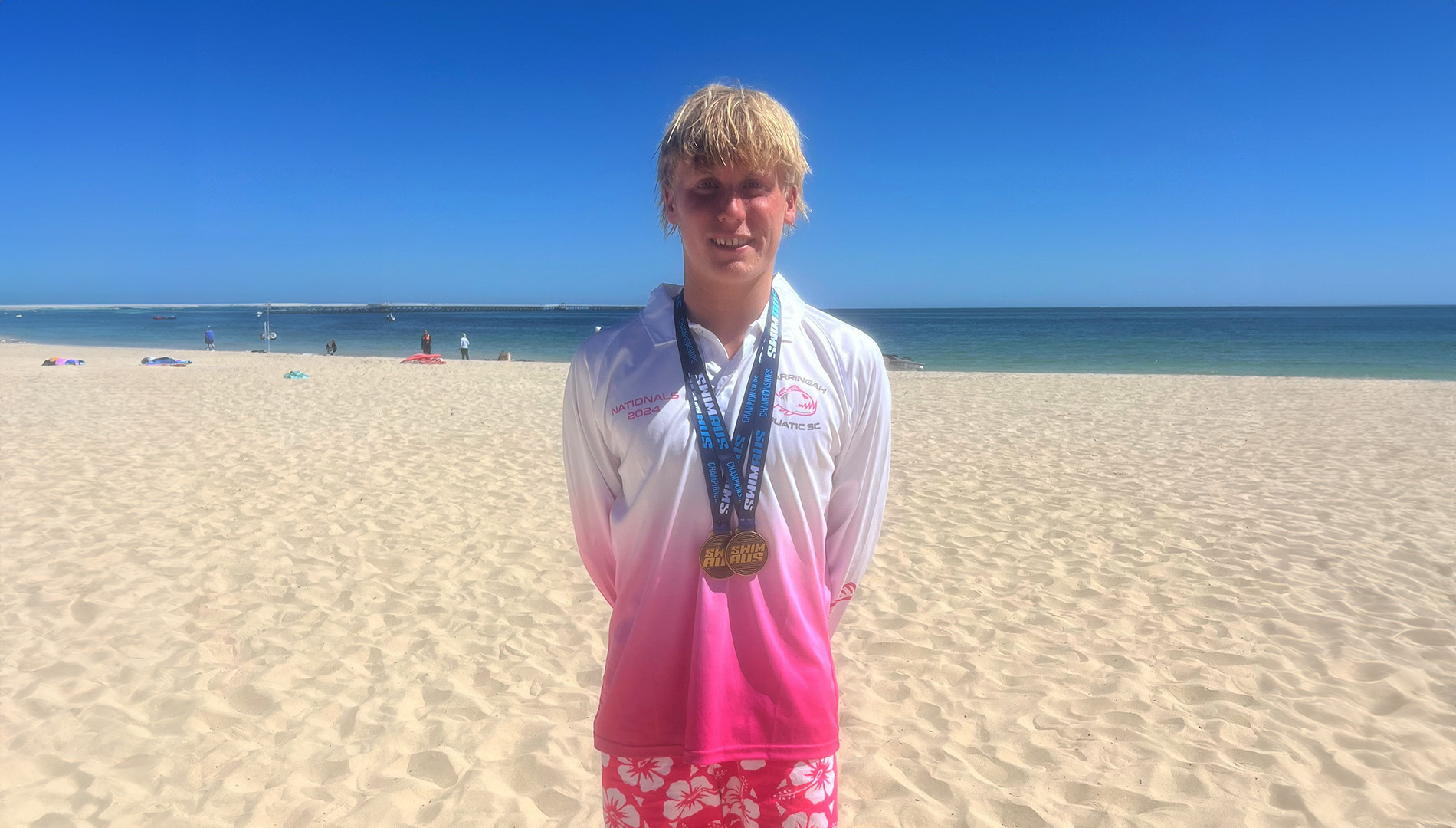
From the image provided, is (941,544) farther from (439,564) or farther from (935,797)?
(439,564)

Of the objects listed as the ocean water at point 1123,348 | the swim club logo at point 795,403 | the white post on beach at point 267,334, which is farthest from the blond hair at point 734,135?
the white post on beach at point 267,334

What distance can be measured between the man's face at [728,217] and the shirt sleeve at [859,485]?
13.3 inches

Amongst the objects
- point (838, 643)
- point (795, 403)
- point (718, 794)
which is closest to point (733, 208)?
point (795, 403)

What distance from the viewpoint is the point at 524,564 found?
551 centimetres

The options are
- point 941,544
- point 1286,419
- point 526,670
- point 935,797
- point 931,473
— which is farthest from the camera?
point 1286,419

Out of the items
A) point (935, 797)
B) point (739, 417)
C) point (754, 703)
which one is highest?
point (739, 417)

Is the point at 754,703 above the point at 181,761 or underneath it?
above

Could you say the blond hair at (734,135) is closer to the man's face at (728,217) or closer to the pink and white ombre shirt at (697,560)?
the man's face at (728,217)

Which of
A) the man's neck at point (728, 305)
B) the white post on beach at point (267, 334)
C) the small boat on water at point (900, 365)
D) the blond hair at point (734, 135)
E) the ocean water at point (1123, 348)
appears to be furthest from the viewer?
the white post on beach at point (267, 334)

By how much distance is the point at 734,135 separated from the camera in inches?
54.5

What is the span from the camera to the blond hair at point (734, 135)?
1.39 m

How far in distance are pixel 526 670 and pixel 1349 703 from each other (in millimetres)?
3875

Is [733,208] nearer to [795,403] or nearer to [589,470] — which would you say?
[795,403]

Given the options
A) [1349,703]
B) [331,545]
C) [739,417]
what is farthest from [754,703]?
[331,545]
